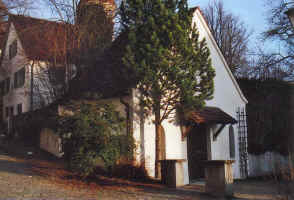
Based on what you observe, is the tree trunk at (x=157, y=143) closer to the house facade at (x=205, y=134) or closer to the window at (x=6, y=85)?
the house facade at (x=205, y=134)

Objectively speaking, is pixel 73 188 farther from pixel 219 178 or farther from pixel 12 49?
pixel 12 49

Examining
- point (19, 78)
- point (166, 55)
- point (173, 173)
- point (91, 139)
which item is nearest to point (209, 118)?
point (173, 173)

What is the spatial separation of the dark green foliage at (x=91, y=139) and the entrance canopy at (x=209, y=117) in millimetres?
3671

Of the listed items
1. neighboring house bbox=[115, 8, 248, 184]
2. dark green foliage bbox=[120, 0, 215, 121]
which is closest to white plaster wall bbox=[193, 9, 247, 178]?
neighboring house bbox=[115, 8, 248, 184]

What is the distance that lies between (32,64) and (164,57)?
17771mm

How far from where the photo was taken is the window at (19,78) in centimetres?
2935

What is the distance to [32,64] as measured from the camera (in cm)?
2747

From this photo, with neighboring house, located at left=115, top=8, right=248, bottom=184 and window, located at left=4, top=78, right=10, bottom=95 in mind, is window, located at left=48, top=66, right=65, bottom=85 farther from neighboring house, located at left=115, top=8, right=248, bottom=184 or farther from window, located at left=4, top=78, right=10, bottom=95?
window, located at left=4, top=78, right=10, bottom=95

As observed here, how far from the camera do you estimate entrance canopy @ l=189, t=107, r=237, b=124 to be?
48.0ft

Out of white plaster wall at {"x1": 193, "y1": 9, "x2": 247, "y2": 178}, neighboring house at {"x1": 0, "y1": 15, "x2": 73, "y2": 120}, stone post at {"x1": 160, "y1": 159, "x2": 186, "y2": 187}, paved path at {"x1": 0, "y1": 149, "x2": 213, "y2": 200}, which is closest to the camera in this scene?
paved path at {"x1": 0, "y1": 149, "x2": 213, "y2": 200}

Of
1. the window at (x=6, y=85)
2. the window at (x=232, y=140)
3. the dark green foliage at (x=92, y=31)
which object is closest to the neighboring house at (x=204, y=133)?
the window at (x=232, y=140)

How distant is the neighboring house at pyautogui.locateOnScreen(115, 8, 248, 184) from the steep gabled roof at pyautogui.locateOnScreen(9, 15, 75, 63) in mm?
8227

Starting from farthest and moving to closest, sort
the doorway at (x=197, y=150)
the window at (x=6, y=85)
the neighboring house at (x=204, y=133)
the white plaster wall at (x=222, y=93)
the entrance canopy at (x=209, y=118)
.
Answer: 1. the window at (x=6, y=85)
2. the white plaster wall at (x=222, y=93)
3. the doorway at (x=197, y=150)
4. the entrance canopy at (x=209, y=118)
5. the neighboring house at (x=204, y=133)

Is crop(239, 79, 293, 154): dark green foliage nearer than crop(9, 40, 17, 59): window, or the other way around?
crop(239, 79, 293, 154): dark green foliage
